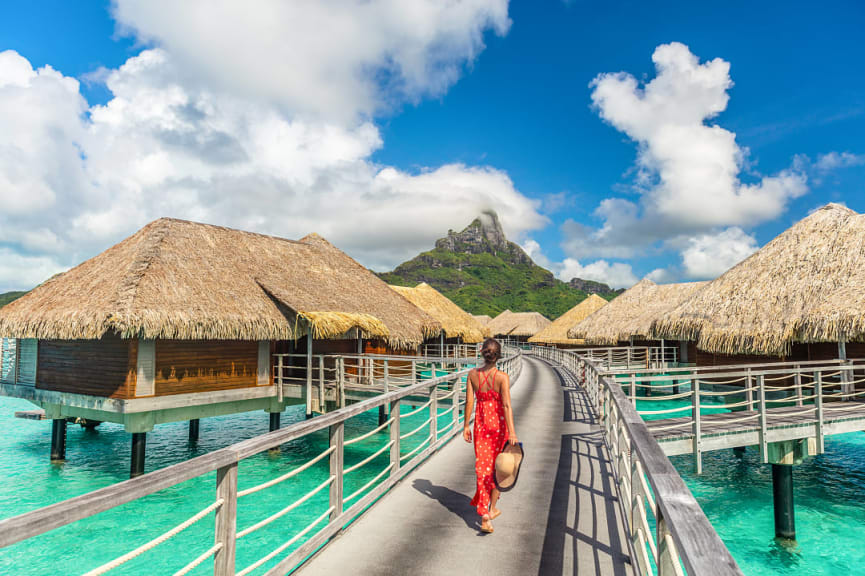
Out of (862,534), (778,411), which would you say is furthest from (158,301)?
(862,534)

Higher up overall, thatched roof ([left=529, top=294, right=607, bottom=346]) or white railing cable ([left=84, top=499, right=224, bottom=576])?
thatched roof ([left=529, top=294, right=607, bottom=346])

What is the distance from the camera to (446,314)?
33.0m

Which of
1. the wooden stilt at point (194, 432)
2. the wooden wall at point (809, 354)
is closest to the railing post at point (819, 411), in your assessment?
the wooden wall at point (809, 354)

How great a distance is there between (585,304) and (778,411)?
32824 mm

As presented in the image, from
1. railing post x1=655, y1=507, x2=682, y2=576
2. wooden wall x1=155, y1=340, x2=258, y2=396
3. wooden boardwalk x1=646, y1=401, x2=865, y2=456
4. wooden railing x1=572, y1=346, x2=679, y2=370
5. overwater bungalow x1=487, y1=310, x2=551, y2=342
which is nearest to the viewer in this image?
railing post x1=655, y1=507, x2=682, y2=576

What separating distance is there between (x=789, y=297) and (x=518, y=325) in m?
45.5

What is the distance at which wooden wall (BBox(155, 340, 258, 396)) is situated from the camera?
12844 mm

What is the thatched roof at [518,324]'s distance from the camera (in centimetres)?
5942

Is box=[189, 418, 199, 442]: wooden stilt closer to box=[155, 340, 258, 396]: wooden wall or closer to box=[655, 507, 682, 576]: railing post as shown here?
box=[155, 340, 258, 396]: wooden wall

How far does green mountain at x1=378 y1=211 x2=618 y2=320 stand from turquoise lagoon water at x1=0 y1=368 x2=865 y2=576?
288ft

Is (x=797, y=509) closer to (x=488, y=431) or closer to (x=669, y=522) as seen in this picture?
(x=488, y=431)

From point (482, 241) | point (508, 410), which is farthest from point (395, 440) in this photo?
point (482, 241)

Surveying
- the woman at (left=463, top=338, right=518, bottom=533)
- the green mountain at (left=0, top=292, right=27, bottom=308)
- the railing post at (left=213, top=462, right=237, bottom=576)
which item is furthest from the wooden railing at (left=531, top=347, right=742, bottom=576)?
the green mountain at (left=0, top=292, right=27, bottom=308)

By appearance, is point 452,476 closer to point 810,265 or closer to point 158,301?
point 158,301
